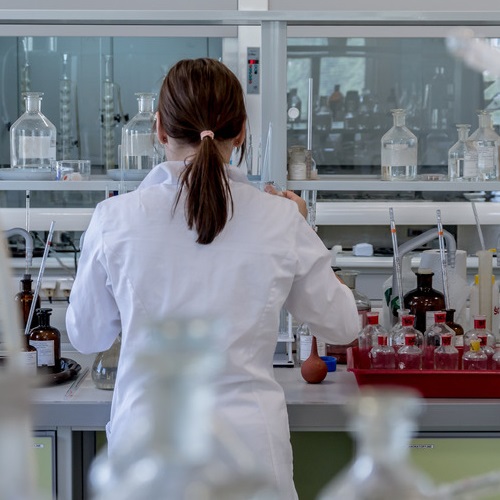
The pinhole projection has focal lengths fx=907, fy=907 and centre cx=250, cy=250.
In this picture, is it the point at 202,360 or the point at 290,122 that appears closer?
the point at 202,360

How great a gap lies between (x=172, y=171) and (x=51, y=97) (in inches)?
131

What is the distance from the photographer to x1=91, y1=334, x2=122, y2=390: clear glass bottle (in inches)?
94.6

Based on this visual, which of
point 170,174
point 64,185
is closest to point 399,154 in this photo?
point 64,185

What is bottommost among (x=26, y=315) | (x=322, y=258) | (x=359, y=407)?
(x=26, y=315)

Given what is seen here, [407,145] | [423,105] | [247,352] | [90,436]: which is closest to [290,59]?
[423,105]

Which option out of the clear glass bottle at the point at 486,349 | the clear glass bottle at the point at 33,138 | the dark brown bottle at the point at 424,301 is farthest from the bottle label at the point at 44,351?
the clear glass bottle at the point at 486,349

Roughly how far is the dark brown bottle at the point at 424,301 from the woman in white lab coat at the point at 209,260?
0.81 meters

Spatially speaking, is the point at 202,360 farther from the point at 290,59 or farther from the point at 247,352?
the point at 290,59

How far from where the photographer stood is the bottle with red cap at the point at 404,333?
2.41 metres

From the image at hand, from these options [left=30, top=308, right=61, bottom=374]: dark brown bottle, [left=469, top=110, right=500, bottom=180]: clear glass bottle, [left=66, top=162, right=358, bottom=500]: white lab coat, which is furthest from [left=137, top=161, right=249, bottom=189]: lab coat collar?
[left=469, top=110, right=500, bottom=180]: clear glass bottle

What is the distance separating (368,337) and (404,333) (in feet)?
0.37

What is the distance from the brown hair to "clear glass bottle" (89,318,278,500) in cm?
135

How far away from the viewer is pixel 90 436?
2.38 meters

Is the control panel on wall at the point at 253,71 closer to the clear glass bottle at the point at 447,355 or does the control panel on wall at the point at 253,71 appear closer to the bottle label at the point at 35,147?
the bottle label at the point at 35,147
